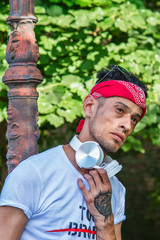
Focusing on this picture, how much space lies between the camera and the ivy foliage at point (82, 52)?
5.95 meters

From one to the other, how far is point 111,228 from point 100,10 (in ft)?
11.9

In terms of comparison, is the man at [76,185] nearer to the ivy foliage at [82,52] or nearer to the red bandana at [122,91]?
the red bandana at [122,91]

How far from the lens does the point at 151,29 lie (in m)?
6.70

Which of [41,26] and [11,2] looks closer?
[11,2]

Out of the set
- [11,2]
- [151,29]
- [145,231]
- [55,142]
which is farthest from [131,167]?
[11,2]

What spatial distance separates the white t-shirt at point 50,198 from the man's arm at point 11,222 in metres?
0.03

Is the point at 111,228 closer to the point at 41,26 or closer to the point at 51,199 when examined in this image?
the point at 51,199

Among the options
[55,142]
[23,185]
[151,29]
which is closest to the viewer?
[23,185]

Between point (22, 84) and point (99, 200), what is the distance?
3.53 ft

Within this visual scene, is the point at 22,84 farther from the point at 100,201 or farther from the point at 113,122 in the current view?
the point at 100,201

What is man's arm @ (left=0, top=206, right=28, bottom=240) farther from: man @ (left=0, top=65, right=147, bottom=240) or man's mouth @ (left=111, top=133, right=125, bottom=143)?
man's mouth @ (left=111, top=133, right=125, bottom=143)

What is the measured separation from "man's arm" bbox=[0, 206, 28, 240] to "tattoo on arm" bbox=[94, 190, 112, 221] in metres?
0.53

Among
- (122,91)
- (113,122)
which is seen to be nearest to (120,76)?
(122,91)

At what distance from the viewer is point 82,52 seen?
252 inches
